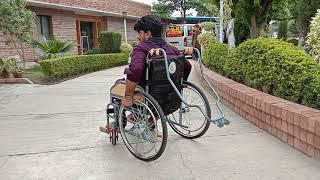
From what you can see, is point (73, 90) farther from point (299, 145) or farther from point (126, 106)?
point (299, 145)

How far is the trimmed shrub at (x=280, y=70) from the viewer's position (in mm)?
4340

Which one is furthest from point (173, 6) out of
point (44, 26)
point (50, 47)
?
point (50, 47)

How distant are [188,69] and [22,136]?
234 cm

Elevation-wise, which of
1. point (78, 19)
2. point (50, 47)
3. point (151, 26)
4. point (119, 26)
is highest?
point (78, 19)

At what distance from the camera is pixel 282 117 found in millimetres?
4074

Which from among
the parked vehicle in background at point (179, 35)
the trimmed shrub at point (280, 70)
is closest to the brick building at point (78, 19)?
the parked vehicle in background at point (179, 35)

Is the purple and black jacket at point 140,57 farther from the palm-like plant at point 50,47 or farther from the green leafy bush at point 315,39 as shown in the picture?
the palm-like plant at point 50,47

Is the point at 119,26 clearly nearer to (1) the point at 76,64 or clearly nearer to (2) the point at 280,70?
(1) the point at 76,64

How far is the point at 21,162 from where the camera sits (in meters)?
3.88

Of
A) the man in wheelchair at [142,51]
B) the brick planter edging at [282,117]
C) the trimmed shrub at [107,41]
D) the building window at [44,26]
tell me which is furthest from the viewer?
the trimmed shrub at [107,41]

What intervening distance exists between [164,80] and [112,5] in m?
19.4

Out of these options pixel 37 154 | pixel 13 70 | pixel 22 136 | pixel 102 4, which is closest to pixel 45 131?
pixel 22 136

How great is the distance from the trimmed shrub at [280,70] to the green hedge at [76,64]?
6.28m

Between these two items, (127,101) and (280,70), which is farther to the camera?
(280,70)
